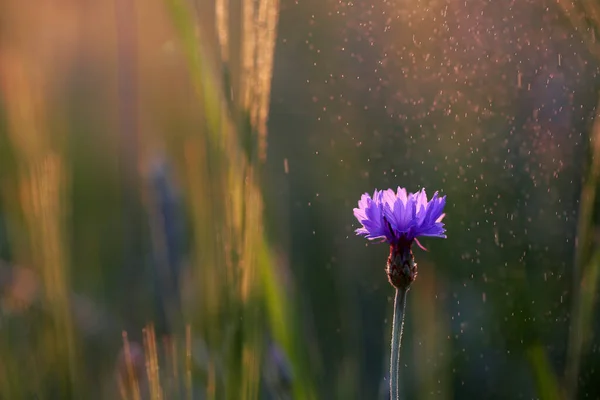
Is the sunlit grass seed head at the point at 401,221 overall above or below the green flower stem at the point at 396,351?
above

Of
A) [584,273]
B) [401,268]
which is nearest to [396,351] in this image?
[401,268]

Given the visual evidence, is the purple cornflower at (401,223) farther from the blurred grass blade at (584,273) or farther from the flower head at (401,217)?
the blurred grass blade at (584,273)

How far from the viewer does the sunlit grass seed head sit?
0.53 metres

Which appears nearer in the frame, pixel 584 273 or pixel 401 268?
pixel 401 268

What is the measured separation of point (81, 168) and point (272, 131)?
45 cm

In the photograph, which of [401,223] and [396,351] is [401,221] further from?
[396,351]

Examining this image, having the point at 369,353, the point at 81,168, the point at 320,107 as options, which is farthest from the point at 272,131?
the point at 369,353

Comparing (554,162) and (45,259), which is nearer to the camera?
(45,259)

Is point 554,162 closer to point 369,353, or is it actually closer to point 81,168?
point 369,353

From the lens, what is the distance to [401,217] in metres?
0.54

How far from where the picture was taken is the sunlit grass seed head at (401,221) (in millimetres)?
528

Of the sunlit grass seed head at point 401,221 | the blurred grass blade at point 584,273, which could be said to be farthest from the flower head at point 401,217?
the blurred grass blade at point 584,273

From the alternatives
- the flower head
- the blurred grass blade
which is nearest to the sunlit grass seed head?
the flower head

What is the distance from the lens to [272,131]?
166cm
